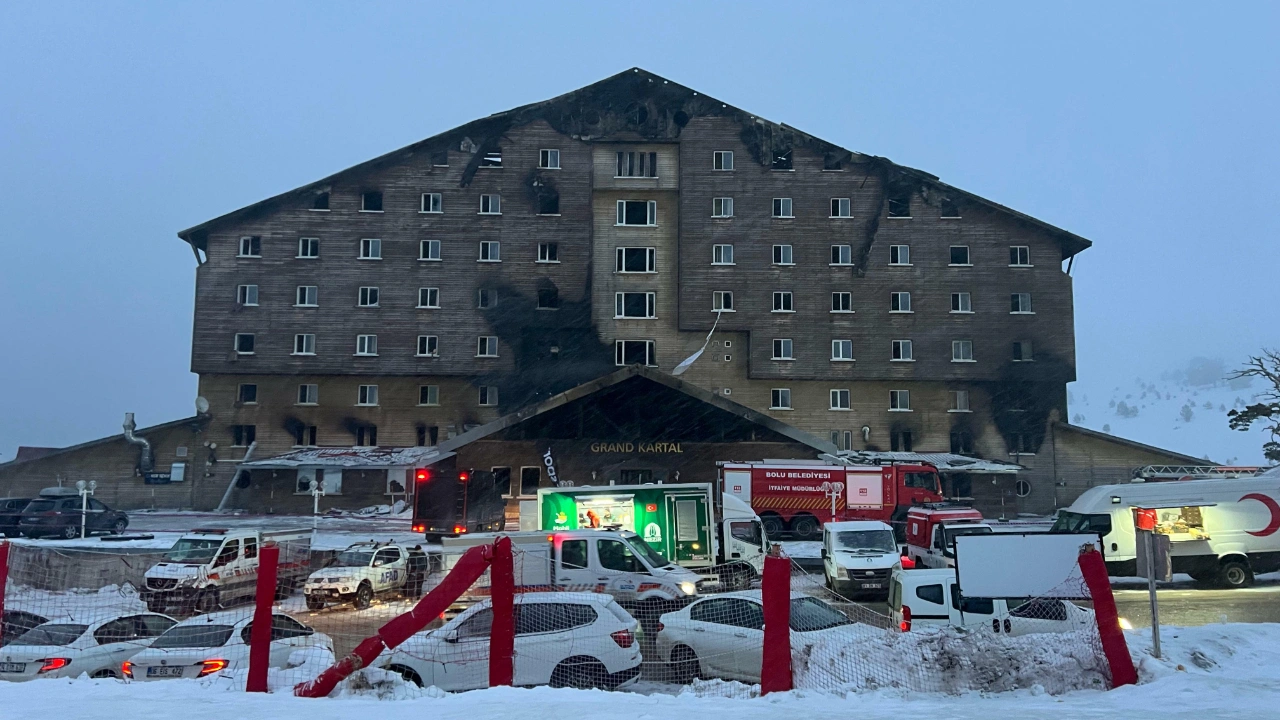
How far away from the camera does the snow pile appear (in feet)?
30.7

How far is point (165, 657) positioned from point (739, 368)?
4100 cm

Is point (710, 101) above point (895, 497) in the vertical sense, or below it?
above

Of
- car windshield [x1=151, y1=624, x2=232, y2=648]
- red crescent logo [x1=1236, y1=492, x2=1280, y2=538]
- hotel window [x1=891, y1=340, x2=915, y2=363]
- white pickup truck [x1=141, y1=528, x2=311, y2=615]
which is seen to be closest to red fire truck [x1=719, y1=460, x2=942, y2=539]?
red crescent logo [x1=1236, y1=492, x2=1280, y2=538]

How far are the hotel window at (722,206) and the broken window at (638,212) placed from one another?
3354mm

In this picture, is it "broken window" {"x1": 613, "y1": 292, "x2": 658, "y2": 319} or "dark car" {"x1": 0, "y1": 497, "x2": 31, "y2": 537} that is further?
"broken window" {"x1": 613, "y1": 292, "x2": 658, "y2": 319}

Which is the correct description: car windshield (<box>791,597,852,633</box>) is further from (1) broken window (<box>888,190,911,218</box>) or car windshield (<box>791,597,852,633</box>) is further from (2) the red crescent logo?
(1) broken window (<box>888,190,911,218</box>)

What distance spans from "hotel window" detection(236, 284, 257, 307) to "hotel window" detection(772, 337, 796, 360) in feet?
94.4

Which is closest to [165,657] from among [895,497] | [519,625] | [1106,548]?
[519,625]

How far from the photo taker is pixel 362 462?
152 feet

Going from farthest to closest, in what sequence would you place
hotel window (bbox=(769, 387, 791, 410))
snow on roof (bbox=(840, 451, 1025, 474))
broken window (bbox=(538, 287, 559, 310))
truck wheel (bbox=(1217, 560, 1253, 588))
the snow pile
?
broken window (bbox=(538, 287, 559, 310)) → hotel window (bbox=(769, 387, 791, 410)) → snow on roof (bbox=(840, 451, 1025, 474)) → truck wheel (bbox=(1217, 560, 1253, 588)) → the snow pile

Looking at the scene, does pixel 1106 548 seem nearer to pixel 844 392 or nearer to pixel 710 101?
pixel 844 392

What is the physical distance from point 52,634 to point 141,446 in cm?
4032

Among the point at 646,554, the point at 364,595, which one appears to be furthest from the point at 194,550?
the point at 646,554

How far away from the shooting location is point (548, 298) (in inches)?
2002
